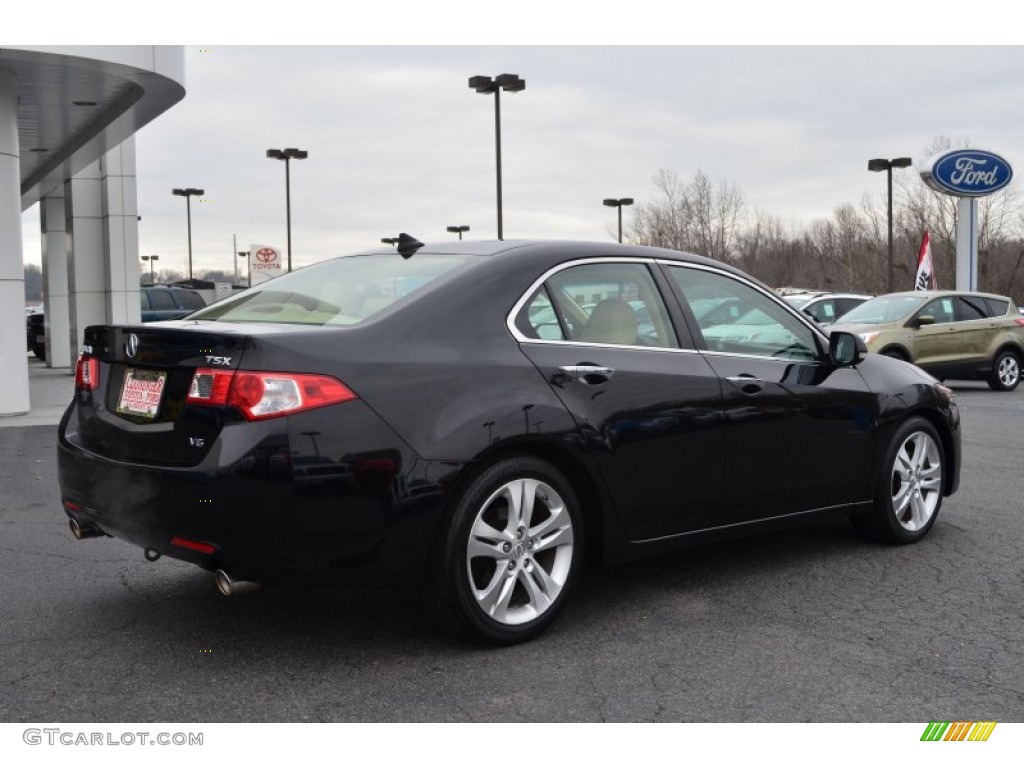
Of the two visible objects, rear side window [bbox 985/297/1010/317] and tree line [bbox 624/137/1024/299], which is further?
tree line [bbox 624/137/1024/299]

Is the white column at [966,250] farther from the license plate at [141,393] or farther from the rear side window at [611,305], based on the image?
the license plate at [141,393]

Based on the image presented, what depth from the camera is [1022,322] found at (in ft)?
61.1

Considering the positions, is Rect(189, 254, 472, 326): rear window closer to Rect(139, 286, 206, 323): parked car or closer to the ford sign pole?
Rect(139, 286, 206, 323): parked car

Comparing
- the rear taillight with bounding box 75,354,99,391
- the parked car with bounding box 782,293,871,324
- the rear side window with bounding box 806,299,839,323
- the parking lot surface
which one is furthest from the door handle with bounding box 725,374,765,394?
the rear side window with bounding box 806,299,839,323

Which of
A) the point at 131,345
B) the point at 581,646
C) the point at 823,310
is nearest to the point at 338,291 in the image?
the point at 131,345

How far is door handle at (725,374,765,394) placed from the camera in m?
5.12

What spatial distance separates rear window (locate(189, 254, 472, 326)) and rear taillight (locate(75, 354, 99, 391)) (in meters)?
0.52

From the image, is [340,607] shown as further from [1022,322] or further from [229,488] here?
[1022,322]

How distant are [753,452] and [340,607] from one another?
6.40 feet

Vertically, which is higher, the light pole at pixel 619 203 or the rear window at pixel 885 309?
the light pole at pixel 619 203

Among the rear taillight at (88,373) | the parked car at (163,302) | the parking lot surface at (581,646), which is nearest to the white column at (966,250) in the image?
the parked car at (163,302)

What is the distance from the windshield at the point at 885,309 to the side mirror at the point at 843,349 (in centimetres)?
1205

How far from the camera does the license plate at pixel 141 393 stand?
418 cm

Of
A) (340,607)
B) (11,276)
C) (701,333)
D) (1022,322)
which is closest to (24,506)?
(340,607)
